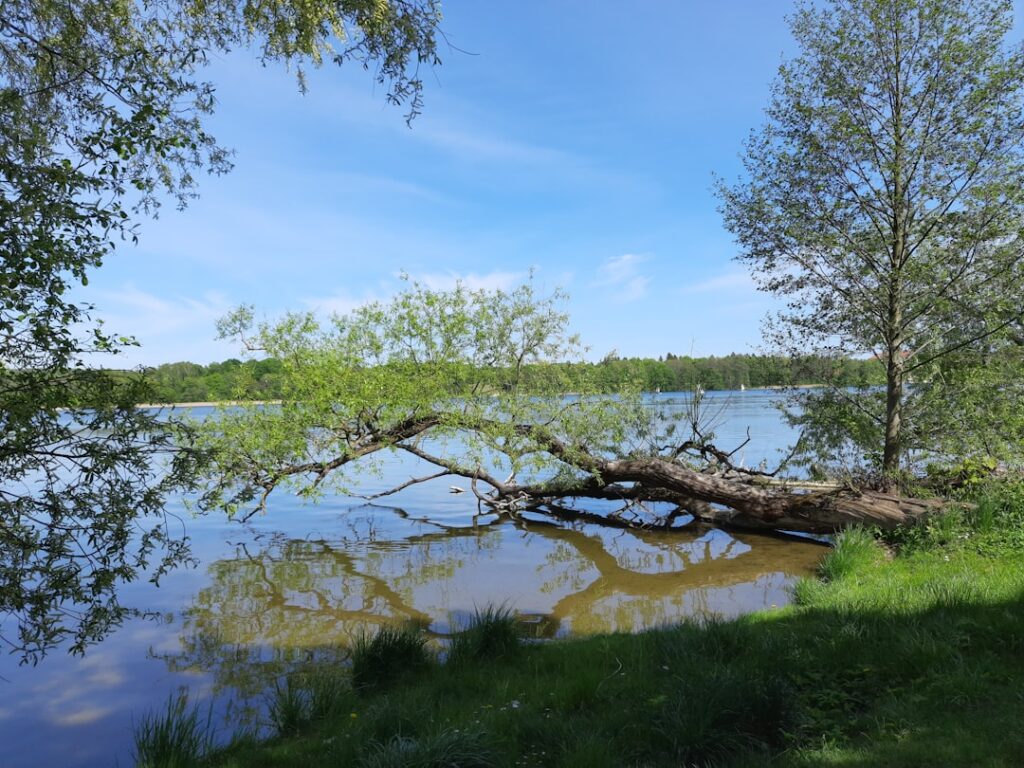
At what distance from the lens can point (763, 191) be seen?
11.9m

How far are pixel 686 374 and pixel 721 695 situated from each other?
34.8 feet

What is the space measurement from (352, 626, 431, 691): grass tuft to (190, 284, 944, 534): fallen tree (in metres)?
6.60

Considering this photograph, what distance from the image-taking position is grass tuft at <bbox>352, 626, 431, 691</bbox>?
6.01m

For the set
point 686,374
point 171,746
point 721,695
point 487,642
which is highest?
point 686,374

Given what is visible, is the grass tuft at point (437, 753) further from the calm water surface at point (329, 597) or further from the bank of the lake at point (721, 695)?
the calm water surface at point (329, 597)

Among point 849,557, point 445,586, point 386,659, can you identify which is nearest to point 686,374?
point 849,557

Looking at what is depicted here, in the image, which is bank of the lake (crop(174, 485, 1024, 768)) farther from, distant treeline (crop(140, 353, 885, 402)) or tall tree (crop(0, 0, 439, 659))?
distant treeline (crop(140, 353, 885, 402))

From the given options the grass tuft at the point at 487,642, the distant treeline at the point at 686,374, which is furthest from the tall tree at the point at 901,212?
the grass tuft at the point at 487,642

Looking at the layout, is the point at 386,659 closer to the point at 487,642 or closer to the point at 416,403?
the point at 487,642

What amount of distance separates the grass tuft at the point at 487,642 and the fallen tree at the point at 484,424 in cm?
679

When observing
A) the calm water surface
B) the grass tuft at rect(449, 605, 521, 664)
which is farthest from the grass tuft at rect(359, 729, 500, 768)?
the calm water surface

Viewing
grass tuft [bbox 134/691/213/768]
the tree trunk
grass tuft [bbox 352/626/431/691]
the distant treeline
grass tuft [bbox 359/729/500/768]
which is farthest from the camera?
the distant treeline

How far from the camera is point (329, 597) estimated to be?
973cm

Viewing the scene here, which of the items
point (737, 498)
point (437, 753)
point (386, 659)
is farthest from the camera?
point (737, 498)
